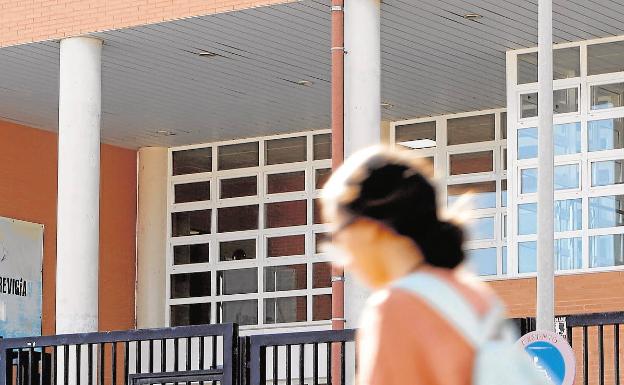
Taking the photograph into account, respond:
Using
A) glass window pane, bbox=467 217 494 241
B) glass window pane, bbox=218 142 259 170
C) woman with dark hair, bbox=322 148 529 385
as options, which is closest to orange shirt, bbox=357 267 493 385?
woman with dark hair, bbox=322 148 529 385

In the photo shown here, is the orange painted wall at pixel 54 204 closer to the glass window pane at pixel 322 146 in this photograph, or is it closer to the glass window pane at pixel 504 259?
the glass window pane at pixel 322 146

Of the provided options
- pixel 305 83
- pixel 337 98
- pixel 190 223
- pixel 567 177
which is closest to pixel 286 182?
pixel 190 223

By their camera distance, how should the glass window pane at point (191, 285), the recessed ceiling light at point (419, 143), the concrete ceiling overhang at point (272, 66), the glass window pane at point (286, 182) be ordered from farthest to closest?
the glass window pane at point (191, 285) < the glass window pane at point (286, 182) < the recessed ceiling light at point (419, 143) < the concrete ceiling overhang at point (272, 66)

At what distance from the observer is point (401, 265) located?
10.3 feet

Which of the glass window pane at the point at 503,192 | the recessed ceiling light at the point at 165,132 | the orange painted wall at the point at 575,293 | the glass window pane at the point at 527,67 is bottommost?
the orange painted wall at the point at 575,293

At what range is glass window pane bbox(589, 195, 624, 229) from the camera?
70.1ft

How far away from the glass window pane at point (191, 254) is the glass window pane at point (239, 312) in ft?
3.00

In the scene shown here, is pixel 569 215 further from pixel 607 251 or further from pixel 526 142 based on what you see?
pixel 526 142

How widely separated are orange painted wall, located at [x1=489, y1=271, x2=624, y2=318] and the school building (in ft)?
0.08

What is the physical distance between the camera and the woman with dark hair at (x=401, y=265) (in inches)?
117

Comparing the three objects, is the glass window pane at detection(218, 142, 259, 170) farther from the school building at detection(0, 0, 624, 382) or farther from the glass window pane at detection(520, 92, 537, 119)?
the glass window pane at detection(520, 92, 537, 119)

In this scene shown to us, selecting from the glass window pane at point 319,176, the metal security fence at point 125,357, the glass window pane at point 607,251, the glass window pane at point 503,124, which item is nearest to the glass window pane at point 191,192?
the glass window pane at point 319,176

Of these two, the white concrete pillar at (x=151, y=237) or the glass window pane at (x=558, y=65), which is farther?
the white concrete pillar at (x=151, y=237)

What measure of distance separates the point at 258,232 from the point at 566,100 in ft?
27.1
